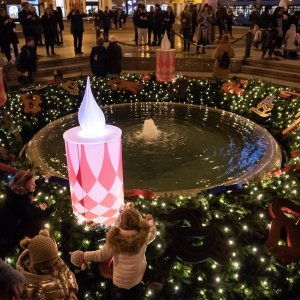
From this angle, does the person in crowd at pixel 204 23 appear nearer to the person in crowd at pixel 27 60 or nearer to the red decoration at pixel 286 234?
the person in crowd at pixel 27 60

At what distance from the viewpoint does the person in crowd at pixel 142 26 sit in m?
14.3

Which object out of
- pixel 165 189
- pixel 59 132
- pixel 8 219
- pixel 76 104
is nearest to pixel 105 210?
pixel 8 219

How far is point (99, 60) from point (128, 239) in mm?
7604

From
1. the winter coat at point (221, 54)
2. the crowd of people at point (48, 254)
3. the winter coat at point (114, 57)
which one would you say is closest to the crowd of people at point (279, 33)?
the winter coat at point (221, 54)

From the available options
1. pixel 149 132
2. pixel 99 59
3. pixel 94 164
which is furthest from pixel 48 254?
pixel 99 59

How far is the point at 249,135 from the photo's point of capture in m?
7.24

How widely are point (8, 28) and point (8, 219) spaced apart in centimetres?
952

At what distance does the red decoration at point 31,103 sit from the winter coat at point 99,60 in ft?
7.17

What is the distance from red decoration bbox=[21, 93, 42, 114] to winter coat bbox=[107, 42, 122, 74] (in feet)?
8.12

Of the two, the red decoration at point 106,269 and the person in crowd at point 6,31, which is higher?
the person in crowd at point 6,31

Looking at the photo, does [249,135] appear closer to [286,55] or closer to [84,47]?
[286,55]

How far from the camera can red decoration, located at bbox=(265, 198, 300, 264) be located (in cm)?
354

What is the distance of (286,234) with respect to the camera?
3744 millimetres

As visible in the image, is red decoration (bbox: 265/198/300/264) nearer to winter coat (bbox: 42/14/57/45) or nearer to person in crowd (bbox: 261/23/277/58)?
person in crowd (bbox: 261/23/277/58)
